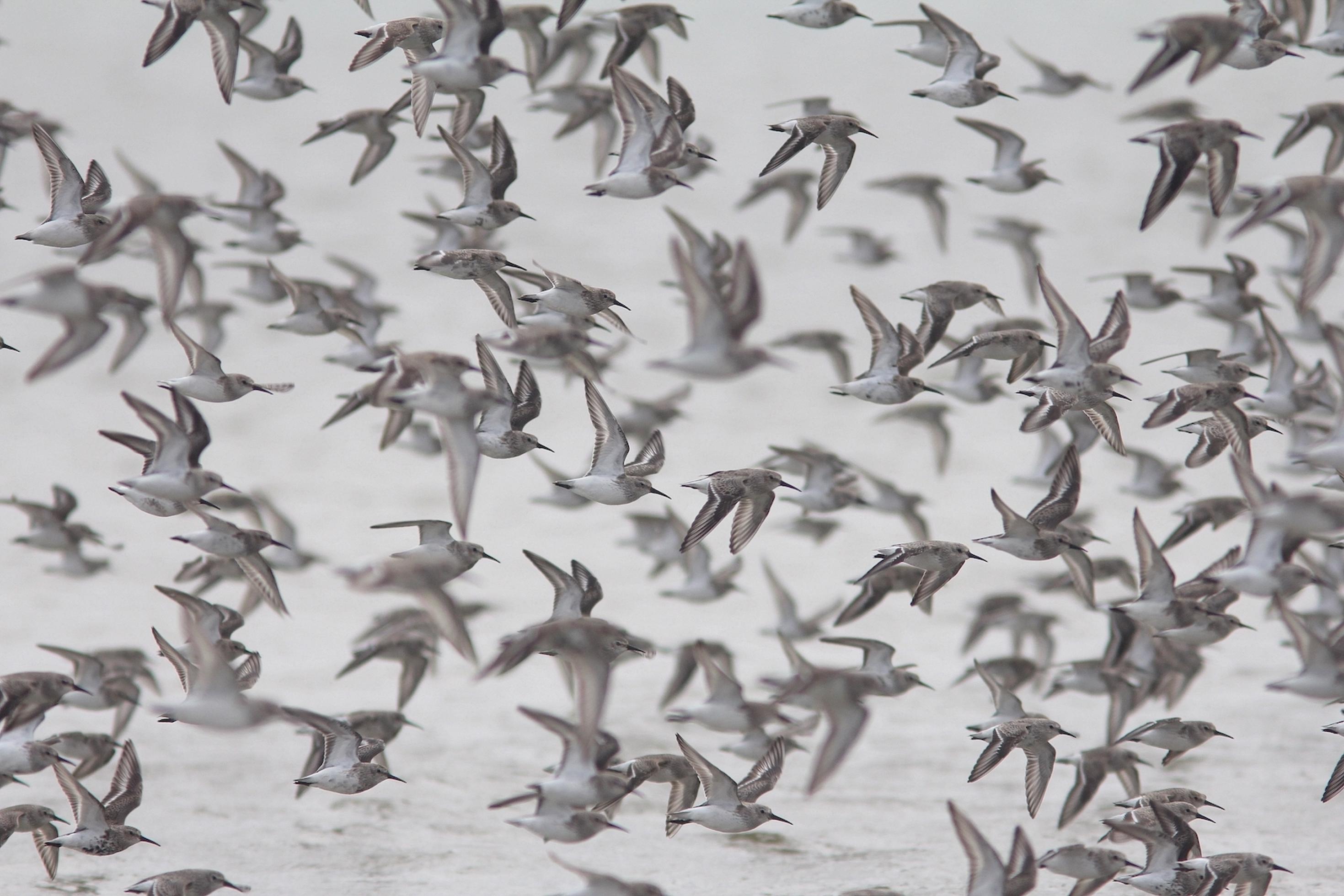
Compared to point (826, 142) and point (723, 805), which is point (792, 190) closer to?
point (826, 142)

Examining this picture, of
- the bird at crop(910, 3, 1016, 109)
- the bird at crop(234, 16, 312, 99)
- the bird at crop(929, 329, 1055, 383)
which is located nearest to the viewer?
the bird at crop(929, 329, 1055, 383)

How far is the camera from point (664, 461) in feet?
15.0

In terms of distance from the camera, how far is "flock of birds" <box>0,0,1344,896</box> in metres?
3.41

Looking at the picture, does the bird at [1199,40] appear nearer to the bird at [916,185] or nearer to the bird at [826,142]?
the bird at [826,142]

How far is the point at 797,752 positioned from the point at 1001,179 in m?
3.11

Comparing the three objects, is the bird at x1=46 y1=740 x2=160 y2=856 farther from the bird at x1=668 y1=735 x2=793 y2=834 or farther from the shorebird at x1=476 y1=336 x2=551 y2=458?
the bird at x1=668 y1=735 x2=793 y2=834

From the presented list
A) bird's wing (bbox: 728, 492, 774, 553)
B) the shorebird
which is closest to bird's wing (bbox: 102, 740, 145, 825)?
the shorebird

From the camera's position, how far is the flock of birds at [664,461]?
341 cm

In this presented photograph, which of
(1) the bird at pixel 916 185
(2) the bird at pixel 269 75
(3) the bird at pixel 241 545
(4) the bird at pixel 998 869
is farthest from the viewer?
(1) the bird at pixel 916 185

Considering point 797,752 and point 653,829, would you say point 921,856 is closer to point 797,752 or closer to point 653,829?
point 653,829

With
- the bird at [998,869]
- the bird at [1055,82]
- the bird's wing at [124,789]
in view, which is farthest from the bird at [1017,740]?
the bird at [1055,82]

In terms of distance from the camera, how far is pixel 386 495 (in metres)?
11.6

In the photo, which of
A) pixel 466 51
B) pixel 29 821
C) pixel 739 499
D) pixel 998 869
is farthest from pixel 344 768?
pixel 466 51

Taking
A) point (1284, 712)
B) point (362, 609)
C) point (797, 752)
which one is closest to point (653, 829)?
point (797, 752)
